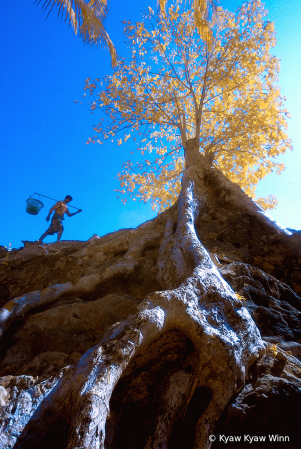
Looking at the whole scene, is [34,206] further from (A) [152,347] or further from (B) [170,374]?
(B) [170,374]

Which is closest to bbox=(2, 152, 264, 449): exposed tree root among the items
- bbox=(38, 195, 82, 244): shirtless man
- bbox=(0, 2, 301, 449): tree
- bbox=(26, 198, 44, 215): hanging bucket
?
bbox=(0, 2, 301, 449): tree

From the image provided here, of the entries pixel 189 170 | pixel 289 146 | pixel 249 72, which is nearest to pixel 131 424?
pixel 189 170

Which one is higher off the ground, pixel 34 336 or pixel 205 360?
pixel 205 360

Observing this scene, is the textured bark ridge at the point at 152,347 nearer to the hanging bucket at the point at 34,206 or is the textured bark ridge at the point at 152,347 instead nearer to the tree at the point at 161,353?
the tree at the point at 161,353

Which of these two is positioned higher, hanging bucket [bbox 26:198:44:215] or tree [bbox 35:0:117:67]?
tree [bbox 35:0:117:67]

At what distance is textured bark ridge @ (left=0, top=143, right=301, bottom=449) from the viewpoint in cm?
150

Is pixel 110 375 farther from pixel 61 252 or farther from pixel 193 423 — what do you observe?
pixel 61 252

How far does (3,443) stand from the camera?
4.26 feet

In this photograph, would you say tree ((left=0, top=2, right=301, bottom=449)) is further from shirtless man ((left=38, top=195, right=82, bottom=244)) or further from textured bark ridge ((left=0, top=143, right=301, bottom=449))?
shirtless man ((left=38, top=195, right=82, bottom=244))

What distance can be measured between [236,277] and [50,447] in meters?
2.66

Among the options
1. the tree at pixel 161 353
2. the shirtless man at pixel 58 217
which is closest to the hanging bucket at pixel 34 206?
the shirtless man at pixel 58 217

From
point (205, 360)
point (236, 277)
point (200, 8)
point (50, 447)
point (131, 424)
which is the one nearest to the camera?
point (50, 447)

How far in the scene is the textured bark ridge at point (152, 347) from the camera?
150cm

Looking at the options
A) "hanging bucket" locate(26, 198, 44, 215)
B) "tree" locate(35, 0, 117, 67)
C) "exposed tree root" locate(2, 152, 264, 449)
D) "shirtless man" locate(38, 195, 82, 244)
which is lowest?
"exposed tree root" locate(2, 152, 264, 449)
